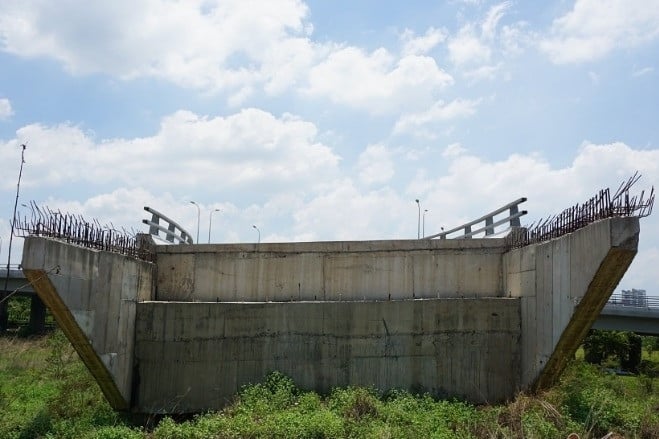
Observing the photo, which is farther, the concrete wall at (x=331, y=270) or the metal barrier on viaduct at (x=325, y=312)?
the concrete wall at (x=331, y=270)

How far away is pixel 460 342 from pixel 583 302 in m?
4.13

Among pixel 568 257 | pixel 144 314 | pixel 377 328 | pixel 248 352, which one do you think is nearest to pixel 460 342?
pixel 377 328

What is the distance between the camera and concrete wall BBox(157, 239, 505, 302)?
15.9 m

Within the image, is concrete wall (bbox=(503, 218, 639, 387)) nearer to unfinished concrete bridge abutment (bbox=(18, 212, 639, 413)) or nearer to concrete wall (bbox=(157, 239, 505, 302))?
unfinished concrete bridge abutment (bbox=(18, 212, 639, 413))

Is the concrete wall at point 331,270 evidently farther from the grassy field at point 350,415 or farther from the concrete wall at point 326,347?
the grassy field at point 350,415

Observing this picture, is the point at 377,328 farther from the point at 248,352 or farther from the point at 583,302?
the point at 583,302

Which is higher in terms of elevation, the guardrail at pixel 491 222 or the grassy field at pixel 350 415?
the guardrail at pixel 491 222

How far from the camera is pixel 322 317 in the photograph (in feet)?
49.1

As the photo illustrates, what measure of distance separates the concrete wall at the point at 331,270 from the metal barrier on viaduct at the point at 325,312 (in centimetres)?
3

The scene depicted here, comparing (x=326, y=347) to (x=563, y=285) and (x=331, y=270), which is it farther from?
(x=563, y=285)

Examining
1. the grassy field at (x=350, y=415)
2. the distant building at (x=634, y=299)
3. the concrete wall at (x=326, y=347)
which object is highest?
the distant building at (x=634, y=299)

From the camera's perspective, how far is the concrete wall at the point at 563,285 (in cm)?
1036

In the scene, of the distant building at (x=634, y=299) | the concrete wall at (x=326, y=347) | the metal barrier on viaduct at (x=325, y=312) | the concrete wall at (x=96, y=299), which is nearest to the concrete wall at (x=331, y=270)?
the metal barrier on viaduct at (x=325, y=312)

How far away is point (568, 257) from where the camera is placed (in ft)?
39.0
